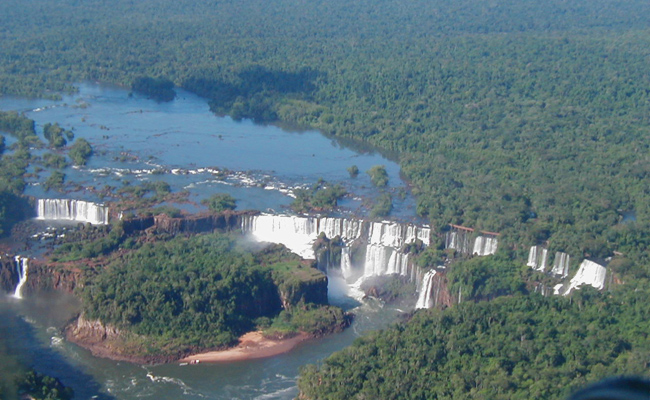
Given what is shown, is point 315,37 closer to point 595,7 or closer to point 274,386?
point 595,7

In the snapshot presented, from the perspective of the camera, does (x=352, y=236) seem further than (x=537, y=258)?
Yes

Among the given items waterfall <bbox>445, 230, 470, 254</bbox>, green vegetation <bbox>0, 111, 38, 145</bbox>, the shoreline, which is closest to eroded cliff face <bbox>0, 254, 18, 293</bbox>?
the shoreline

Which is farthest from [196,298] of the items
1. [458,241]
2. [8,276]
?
[458,241]

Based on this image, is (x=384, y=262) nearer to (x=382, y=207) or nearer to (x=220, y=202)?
(x=382, y=207)

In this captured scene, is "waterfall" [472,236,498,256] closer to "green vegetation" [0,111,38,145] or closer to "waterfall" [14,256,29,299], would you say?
"waterfall" [14,256,29,299]

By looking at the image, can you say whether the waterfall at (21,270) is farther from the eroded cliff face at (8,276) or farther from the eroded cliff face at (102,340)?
the eroded cliff face at (102,340)

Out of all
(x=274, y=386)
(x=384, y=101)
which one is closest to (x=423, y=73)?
(x=384, y=101)
